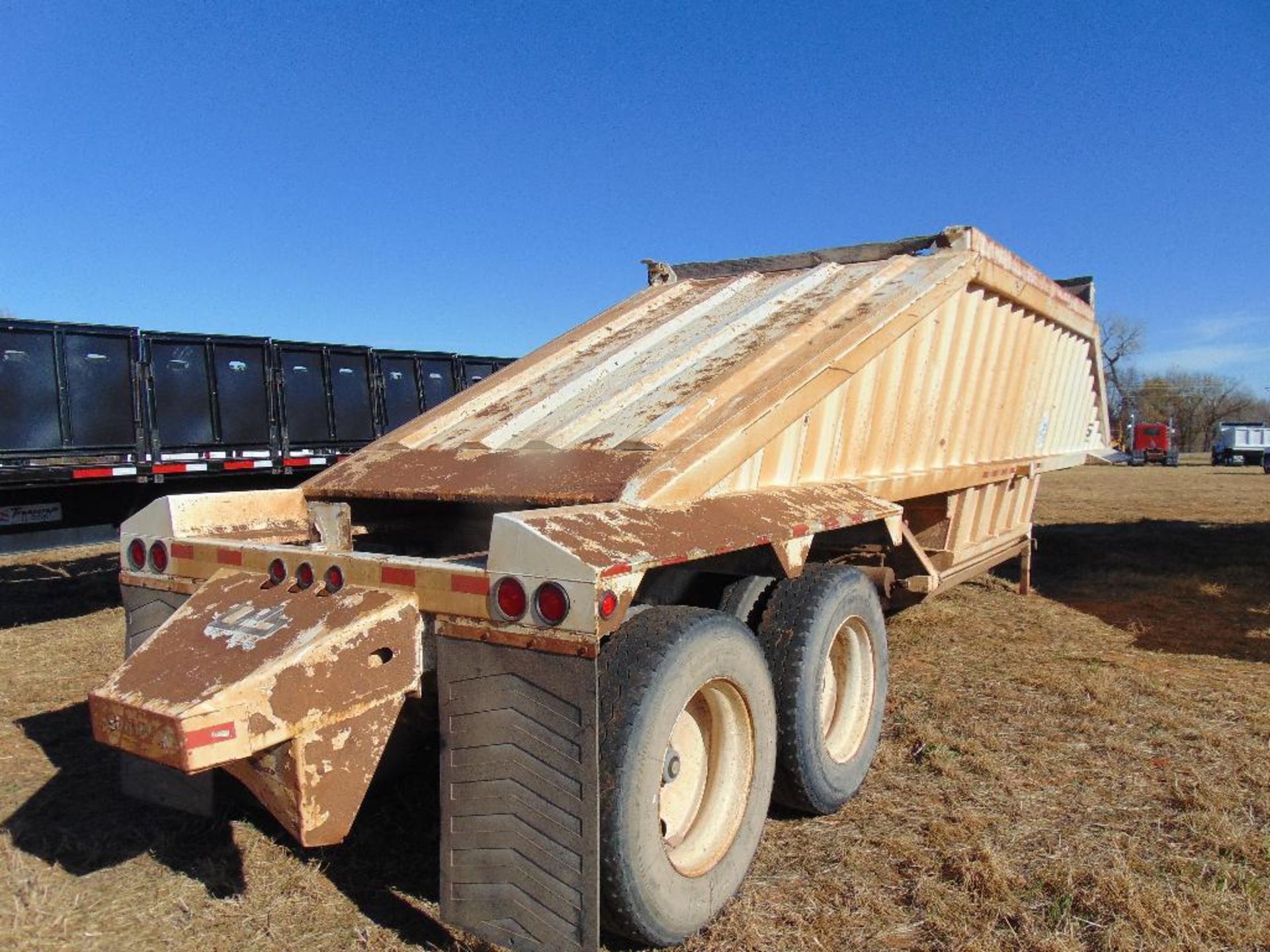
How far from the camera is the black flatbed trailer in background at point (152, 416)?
23.4 feet

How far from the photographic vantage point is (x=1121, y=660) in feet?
19.9

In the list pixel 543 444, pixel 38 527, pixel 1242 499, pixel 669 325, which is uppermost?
pixel 669 325

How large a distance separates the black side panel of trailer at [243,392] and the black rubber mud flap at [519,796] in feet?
22.7

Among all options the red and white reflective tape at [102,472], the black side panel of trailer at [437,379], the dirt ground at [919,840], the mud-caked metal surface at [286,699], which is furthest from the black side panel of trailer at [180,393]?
the mud-caked metal surface at [286,699]

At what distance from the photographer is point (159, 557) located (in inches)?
140

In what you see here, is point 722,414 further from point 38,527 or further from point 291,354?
point 291,354

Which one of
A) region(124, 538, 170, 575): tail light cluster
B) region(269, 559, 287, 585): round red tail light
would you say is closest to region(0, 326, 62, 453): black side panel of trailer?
region(124, 538, 170, 575): tail light cluster

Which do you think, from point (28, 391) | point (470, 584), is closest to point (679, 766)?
point (470, 584)

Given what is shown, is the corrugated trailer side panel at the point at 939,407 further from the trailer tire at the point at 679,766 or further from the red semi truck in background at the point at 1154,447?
the red semi truck in background at the point at 1154,447

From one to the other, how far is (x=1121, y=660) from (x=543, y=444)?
179 inches

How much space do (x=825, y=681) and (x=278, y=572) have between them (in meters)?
2.19

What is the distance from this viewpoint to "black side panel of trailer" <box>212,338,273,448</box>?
857 cm

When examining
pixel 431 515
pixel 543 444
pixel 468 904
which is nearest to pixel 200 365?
pixel 431 515

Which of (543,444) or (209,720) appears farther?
(543,444)
